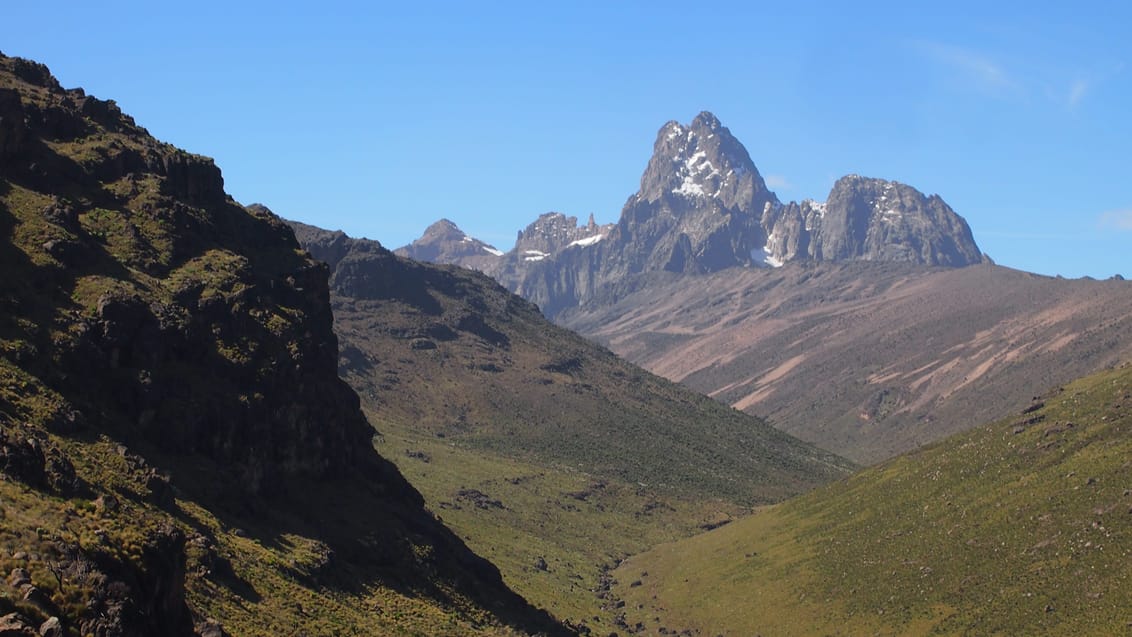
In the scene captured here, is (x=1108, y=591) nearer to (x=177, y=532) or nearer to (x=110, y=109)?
(x=177, y=532)

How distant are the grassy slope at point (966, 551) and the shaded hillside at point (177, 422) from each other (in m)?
49.5

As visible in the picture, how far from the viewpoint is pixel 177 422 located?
94.5 m

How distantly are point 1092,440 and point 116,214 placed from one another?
125 metres

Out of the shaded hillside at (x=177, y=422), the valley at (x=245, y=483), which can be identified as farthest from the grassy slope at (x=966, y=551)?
the shaded hillside at (x=177, y=422)

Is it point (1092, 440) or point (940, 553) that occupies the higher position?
point (1092, 440)

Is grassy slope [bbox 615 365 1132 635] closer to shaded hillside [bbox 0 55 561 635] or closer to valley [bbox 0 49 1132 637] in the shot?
valley [bbox 0 49 1132 637]

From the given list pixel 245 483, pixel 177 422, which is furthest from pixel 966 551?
pixel 177 422

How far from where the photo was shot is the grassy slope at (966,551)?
427 feet

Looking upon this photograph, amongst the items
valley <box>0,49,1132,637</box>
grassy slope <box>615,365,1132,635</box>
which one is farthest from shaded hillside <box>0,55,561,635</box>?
grassy slope <box>615,365,1132,635</box>

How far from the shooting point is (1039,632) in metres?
123

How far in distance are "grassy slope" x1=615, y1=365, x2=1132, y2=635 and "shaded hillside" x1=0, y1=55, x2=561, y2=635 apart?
163ft

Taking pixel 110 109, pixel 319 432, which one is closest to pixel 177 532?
pixel 319 432

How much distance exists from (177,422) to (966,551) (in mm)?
98882

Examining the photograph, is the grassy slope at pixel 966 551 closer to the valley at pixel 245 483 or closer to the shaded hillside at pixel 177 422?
the valley at pixel 245 483
